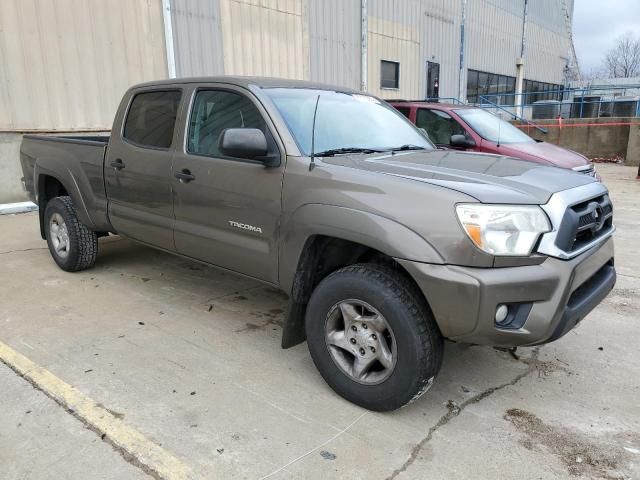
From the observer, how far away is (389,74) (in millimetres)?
17375

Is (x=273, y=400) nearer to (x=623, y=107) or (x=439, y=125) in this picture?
(x=439, y=125)

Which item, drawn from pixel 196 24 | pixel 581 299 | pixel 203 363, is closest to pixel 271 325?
pixel 203 363

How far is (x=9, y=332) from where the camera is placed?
3.89 metres

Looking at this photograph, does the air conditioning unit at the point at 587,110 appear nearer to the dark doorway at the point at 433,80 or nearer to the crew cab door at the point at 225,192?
the dark doorway at the point at 433,80

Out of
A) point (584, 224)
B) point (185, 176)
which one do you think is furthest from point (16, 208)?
point (584, 224)

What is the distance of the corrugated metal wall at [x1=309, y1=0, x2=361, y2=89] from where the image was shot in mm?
14016

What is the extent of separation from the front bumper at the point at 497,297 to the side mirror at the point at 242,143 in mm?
1124

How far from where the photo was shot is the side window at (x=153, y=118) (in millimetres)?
4090

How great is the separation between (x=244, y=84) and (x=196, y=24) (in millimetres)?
8533

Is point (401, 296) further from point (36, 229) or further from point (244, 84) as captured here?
point (36, 229)

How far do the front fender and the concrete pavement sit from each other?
0.75 m

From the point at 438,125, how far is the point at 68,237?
224 inches

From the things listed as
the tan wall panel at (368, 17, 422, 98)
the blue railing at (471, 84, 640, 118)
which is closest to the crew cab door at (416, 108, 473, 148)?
the tan wall panel at (368, 17, 422, 98)


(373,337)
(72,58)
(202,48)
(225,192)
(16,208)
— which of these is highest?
(202,48)
